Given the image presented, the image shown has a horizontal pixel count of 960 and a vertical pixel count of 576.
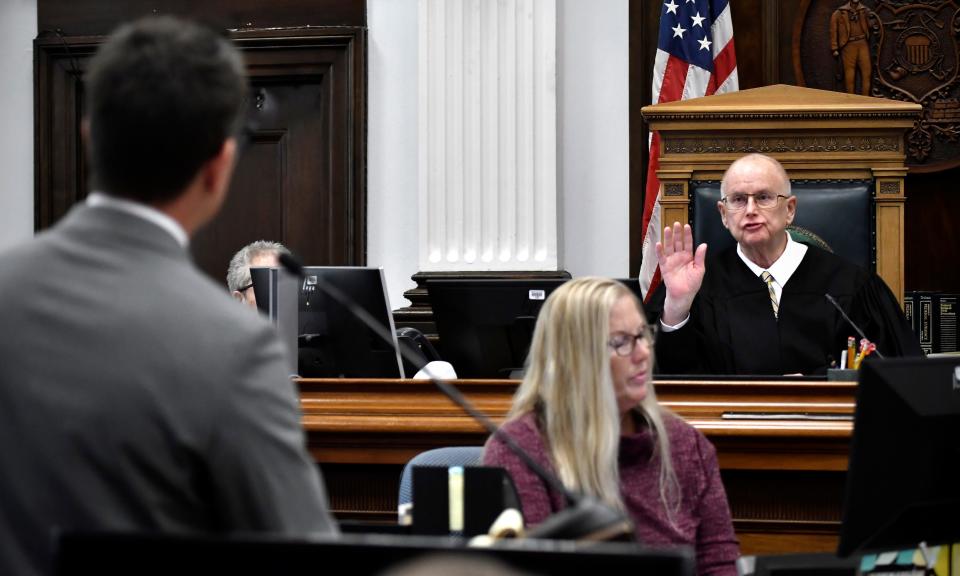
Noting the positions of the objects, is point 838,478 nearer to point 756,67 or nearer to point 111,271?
point 111,271

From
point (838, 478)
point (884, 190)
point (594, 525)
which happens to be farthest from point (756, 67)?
point (594, 525)

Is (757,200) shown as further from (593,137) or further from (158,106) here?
(158,106)

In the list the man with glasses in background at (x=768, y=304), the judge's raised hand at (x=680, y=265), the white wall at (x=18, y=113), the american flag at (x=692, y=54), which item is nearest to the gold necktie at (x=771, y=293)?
the man with glasses in background at (x=768, y=304)

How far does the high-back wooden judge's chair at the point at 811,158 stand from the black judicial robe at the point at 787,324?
1.03 feet

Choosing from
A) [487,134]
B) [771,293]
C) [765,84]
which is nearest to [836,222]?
[771,293]

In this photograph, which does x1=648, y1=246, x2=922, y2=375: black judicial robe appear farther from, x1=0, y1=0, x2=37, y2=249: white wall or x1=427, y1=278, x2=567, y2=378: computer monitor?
x1=0, y1=0, x2=37, y2=249: white wall

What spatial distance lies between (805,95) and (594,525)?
392cm

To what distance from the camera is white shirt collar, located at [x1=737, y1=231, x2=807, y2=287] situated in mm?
4395

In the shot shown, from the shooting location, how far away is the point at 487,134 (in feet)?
20.9

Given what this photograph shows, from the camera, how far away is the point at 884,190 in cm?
468

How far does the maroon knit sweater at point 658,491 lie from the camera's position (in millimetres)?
2381

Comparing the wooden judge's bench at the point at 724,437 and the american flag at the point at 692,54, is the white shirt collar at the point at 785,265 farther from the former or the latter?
the american flag at the point at 692,54

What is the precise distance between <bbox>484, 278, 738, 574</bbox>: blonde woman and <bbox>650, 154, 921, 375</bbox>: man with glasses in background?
1587mm

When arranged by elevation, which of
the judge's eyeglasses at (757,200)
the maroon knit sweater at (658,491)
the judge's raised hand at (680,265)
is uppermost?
the judge's eyeglasses at (757,200)
